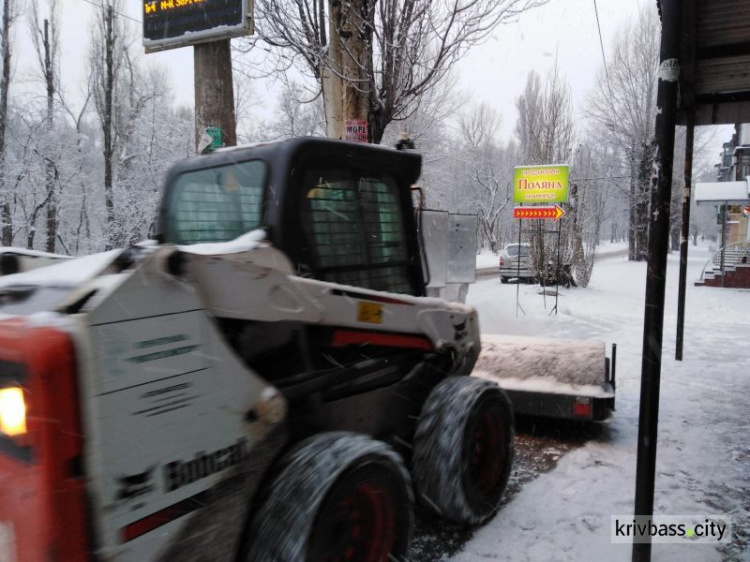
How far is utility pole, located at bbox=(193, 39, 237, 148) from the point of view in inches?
254

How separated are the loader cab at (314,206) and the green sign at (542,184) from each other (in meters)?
12.2

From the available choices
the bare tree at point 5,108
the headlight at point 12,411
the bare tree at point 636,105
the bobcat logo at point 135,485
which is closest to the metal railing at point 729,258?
the bare tree at point 636,105

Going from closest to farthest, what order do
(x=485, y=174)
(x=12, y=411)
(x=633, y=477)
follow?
(x=12, y=411) < (x=633, y=477) < (x=485, y=174)

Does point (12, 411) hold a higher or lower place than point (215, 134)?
lower

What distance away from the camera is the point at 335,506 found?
7.98 feet

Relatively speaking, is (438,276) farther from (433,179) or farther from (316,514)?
(433,179)

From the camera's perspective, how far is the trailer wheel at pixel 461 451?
340 centimetres

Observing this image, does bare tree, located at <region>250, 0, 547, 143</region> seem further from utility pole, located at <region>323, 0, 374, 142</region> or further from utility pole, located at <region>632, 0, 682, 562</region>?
utility pole, located at <region>632, 0, 682, 562</region>

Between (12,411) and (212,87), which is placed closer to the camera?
(12,411)

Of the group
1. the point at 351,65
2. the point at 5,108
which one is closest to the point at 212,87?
the point at 351,65

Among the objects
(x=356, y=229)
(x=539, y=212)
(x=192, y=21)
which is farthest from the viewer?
(x=539, y=212)

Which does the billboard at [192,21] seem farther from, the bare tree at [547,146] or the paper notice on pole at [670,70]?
the bare tree at [547,146]

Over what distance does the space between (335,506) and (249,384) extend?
2.19 ft

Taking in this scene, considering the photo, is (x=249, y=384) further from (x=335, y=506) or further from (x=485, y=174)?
(x=485, y=174)
